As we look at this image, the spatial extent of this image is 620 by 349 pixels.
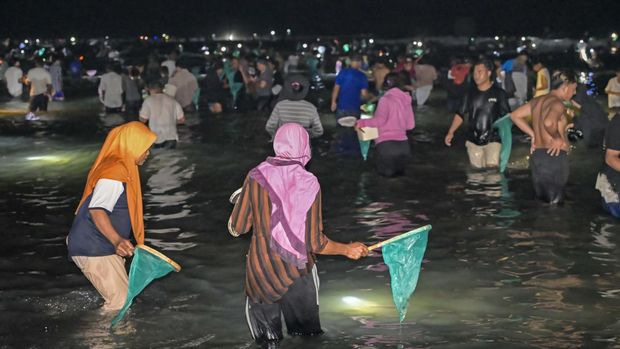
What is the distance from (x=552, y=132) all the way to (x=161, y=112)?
757 centimetres

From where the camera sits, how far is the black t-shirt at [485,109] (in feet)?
45.0

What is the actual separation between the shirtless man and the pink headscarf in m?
6.19

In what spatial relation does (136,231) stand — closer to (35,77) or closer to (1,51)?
(35,77)

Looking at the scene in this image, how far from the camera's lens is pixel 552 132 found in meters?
11.0

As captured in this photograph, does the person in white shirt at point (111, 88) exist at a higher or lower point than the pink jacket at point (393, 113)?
lower

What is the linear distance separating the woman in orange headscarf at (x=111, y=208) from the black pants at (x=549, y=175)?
5.99 m

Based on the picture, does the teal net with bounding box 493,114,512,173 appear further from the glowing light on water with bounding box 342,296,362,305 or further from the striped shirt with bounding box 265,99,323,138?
the glowing light on water with bounding box 342,296,362,305

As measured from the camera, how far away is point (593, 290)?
314 inches

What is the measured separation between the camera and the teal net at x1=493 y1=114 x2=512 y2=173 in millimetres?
13484

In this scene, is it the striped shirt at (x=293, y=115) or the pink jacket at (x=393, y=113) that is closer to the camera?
the striped shirt at (x=293, y=115)

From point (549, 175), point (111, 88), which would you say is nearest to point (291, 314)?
point (549, 175)

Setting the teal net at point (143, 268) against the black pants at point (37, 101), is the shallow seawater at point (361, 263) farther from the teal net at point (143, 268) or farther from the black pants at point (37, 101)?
the black pants at point (37, 101)

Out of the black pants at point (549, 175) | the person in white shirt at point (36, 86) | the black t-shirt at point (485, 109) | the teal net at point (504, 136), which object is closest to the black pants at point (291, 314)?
the black pants at point (549, 175)

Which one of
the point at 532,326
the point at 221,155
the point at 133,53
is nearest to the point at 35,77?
the point at 221,155
